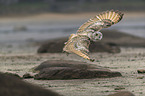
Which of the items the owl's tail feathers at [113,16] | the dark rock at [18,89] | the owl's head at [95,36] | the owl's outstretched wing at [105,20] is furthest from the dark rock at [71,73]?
the dark rock at [18,89]

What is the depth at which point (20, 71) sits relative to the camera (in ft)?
33.2

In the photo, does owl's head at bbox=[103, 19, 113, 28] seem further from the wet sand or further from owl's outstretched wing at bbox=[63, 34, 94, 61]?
the wet sand

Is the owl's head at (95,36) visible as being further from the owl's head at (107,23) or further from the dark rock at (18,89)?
the dark rock at (18,89)

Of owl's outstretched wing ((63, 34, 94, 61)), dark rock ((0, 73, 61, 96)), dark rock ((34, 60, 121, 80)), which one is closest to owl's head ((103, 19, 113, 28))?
owl's outstretched wing ((63, 34, 94, 61))

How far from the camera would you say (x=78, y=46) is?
858 cm

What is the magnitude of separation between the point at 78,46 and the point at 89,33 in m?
0.62

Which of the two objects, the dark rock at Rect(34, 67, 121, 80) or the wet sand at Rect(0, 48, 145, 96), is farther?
the dark rock at Rect(34, 67, 121, 80)

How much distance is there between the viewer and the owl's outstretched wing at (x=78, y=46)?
27.4 ft

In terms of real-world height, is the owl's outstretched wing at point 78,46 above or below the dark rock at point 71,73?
above

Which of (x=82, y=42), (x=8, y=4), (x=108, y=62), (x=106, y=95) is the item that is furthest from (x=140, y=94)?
(x=8, y=4)

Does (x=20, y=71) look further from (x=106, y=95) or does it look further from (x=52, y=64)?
(x=106, y=95)

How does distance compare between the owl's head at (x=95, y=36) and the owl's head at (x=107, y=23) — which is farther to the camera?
the owl's head at (x=107, y=23)

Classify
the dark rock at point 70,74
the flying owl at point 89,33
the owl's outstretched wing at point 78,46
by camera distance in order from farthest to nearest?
the dark rock at point 70,74 → the flying owl at point 89,33 → the owl's outstretched wing at point 78,46

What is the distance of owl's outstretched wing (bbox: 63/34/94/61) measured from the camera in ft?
27.4
